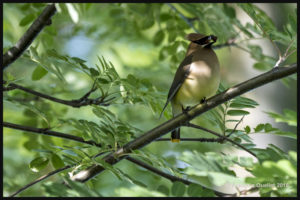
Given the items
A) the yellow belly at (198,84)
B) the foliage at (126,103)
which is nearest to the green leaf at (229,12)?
the foliage at (126,103)

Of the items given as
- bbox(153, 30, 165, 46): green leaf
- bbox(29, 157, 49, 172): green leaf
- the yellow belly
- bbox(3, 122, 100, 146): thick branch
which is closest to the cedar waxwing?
the yellow belly

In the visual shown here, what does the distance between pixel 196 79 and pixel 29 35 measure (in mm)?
1288

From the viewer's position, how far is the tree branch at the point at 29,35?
287 centimetres

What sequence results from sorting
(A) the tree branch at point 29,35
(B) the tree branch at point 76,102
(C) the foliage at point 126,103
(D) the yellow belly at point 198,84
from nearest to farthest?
(C) the foliage at point 126,103 < (A) the tree branch at point 29,35 < (B) the tree branch at point 76,102 < (D) the yellow belly at point 198,84

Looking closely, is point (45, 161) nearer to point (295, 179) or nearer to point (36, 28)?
point (36, 28)

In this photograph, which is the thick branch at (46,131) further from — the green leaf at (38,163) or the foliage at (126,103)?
the green leaf at (38,163)

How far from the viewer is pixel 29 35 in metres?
2.95

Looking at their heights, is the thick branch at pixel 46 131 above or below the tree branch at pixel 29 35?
below

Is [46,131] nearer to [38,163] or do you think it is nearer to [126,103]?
[38,163]

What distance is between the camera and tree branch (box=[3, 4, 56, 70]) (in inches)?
113

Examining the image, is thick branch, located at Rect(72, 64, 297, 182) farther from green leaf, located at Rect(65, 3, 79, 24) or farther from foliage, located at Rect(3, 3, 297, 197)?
green leaf, located at Rect(65, 3, 79, 24)

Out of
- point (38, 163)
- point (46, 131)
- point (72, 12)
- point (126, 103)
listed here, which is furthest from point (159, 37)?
point (72, 12)

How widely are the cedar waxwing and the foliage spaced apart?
166 mm

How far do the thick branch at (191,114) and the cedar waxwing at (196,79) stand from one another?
0.50 meters
